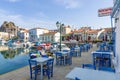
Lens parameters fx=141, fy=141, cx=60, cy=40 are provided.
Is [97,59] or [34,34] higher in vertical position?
[34,34]

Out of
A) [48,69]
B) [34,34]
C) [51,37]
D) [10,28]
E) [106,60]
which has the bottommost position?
[48,69]

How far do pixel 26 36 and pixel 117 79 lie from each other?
58.3m

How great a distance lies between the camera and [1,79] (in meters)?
6.86

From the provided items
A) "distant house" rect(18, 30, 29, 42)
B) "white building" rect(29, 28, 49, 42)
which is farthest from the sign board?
"distant house" rect(18, 30, 29, 42)

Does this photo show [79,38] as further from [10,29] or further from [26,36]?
[10,29]

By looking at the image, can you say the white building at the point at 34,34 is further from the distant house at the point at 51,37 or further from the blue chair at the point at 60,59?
the blue chair at the point at 60,59

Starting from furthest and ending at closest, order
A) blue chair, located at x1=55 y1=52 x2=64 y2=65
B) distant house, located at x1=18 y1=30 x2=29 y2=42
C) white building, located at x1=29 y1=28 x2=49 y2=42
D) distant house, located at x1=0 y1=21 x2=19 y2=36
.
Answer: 1. distant house, located at x1=0 y1=21 x2=19 y2=36
2. distant house, located at x1=18 y1=30 x2=29 y2=42
3. white building, located at x1=29 y1=28 x2=49 y2=42
4. blue chair, located at x1=55 y1=52 x2=64 y2=65

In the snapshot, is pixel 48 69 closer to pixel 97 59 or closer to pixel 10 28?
pixel 97 59

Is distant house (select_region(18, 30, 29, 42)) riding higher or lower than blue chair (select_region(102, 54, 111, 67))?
higher

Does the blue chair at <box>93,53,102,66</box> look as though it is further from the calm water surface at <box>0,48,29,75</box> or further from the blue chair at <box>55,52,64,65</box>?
the calm water surface at <box>0,48,29,75</box>

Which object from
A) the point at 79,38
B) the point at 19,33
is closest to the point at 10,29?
the point at 19,33

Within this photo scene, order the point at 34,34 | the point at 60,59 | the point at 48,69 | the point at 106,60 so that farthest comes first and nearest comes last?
the point at 34,34, the point at 60,59, the point at 106,60, the point at 48,69

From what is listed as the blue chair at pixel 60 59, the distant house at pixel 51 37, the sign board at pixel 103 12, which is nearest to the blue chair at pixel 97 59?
the blue chair at pixel 60 59

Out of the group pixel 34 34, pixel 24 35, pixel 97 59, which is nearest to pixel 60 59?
pixel 97 59
